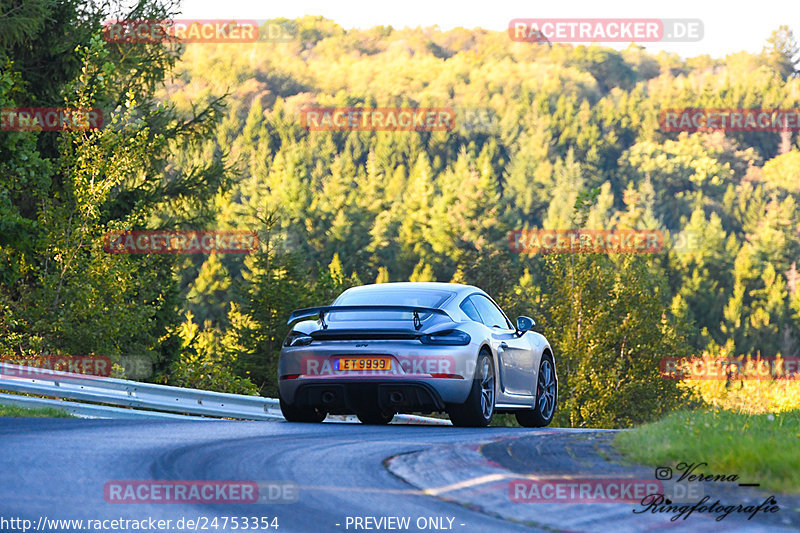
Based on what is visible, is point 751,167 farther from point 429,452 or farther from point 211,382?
point 429,452

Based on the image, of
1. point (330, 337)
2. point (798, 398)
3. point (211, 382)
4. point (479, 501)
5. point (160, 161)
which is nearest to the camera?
point (479, 501)

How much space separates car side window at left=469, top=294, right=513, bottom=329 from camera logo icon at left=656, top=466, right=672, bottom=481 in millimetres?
5375

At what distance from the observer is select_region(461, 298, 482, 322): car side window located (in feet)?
38.2

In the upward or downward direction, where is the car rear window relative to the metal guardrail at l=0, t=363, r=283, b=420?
upward

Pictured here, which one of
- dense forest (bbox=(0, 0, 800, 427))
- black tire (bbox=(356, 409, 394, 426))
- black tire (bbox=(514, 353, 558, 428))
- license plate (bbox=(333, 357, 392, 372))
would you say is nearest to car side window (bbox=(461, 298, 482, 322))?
license plate (bbox=(333, 357, 392, 372))

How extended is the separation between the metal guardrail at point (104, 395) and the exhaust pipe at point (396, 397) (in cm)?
308

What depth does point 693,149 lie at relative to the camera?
595 ft

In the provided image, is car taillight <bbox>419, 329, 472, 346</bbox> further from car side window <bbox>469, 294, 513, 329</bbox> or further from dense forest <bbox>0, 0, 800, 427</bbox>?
dense forest <bbox>0, 0, 800, 427</bbox>

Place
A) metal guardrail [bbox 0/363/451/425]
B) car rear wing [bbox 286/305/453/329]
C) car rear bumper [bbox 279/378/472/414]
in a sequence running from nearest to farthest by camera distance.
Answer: car rear bumper [bbox 279/378/472/414] → car rear wing [bbox 286/305/453/329] → metal guardrail [bbox 0/363/451/425]

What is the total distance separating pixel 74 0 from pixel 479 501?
23.3m

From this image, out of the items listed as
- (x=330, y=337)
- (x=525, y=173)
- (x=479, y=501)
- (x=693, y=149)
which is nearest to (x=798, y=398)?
(x=330, y=337)

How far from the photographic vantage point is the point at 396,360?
35.0 ft

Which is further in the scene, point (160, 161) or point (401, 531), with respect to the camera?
point (160, 161)

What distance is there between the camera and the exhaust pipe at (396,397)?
35.2 feet
